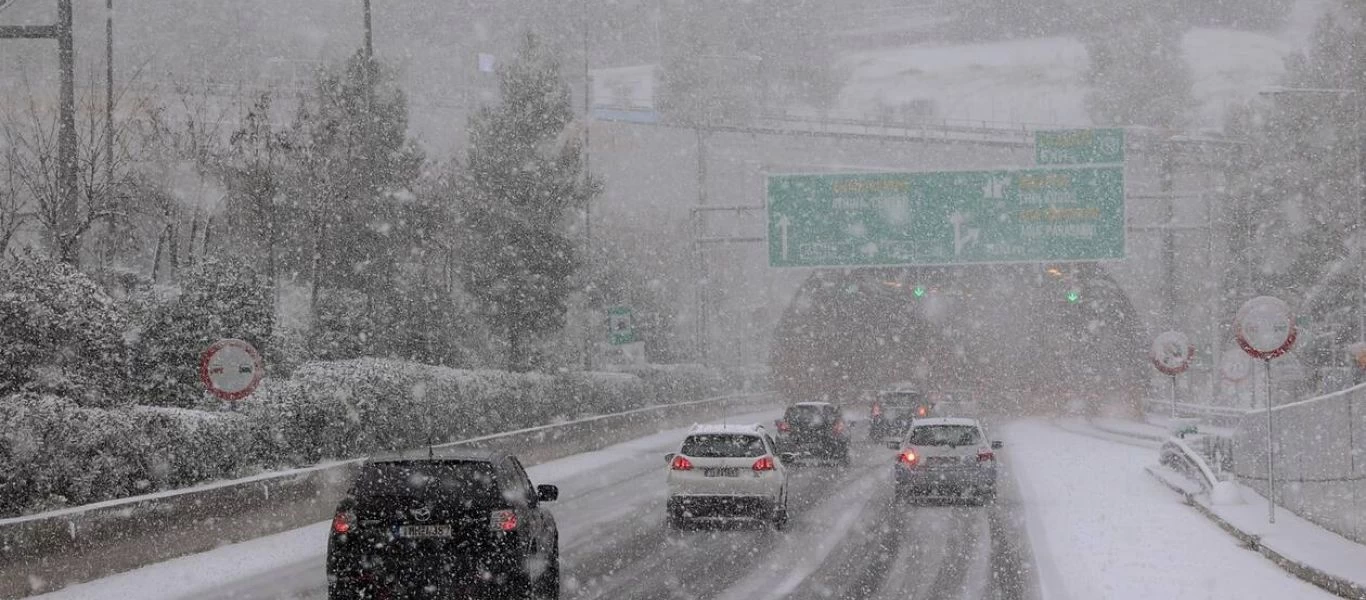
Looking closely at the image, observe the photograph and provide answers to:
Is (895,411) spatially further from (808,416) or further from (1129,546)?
(1129,546)

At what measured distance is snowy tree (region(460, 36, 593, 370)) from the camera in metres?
41.5

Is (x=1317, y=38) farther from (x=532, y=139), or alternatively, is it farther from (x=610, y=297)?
(x=532, y=139)

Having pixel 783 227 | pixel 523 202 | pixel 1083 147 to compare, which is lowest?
pixel 783 227

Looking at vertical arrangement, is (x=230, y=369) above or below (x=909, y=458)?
above

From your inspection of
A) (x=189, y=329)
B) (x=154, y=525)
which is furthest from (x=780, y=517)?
(x=189, y=329)

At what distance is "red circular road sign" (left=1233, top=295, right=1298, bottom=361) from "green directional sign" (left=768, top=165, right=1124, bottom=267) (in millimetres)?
21439

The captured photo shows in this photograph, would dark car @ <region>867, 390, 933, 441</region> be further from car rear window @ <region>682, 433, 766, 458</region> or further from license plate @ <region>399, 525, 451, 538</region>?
license plate @ <region>399, 525, 451, 538</region>

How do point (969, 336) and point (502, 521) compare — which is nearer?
point (502, 521)

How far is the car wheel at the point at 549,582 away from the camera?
37.9 ft

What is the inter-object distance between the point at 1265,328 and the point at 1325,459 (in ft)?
12.3

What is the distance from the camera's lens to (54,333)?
18328 mm

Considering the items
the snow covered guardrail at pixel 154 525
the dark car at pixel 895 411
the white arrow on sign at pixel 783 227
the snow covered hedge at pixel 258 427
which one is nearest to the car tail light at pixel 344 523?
the snow covered guardrail at pixel 154 525

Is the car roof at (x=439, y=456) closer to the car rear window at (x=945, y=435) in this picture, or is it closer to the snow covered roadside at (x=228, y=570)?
the snow covered roadside at (x=228, y=570)

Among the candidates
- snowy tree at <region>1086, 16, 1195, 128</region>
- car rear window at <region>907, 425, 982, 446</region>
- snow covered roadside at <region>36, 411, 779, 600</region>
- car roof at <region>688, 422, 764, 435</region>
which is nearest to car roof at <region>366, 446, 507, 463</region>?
snow covered roadside at <region>36, 411, 779, 600</region>
